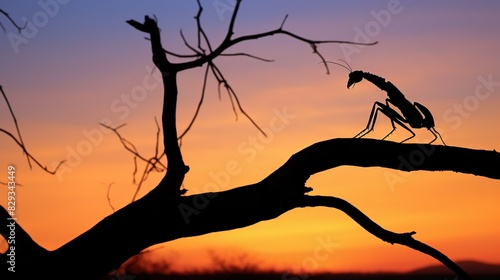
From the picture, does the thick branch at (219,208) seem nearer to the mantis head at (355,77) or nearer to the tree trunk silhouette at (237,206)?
the tree trunk silhouette at (237,206)

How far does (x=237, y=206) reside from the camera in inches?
202

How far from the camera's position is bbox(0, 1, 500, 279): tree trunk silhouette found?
518cm

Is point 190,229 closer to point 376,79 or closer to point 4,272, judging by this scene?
point 4,272

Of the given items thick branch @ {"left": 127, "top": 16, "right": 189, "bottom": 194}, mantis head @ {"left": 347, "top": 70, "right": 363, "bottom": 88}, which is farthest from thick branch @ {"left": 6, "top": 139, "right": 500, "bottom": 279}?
mantis head @ {"left": 347, "top": 70, "right": 363, "bottom": 88}

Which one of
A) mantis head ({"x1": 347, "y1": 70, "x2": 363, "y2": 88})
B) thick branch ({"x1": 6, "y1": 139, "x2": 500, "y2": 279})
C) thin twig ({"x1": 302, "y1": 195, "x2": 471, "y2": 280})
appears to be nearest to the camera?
thick branch ({"x1": 6, "y1": 139, "x2": 500, "y2": 279})

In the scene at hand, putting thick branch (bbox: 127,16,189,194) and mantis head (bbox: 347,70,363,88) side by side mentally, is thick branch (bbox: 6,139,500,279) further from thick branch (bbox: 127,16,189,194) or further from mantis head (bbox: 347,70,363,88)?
mantis head (bbox: 347,70,363,88)

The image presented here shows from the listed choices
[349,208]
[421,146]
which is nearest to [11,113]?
[349,208]

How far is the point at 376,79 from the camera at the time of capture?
6746 mm

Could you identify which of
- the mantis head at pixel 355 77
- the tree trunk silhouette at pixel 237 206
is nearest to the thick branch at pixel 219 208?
the tree trunk silhouette at pixel 237 206

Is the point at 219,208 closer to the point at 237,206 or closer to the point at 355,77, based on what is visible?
the point at 237,206

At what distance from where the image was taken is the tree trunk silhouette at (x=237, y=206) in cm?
518

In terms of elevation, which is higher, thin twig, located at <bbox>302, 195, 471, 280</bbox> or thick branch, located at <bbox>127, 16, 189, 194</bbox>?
thick branch, located at <bbox>127, 16, 189, 194</bbox>

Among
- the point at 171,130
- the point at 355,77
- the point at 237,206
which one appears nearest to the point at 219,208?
the point at 237,206

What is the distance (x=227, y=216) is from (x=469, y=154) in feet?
6.89
